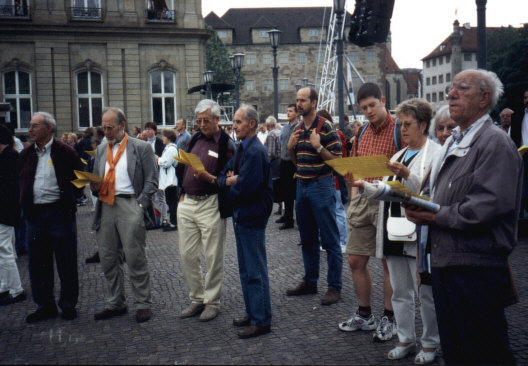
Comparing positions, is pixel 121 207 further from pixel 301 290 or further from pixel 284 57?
pixel 284 57

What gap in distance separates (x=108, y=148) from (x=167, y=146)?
230 inches

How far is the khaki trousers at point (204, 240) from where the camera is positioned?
590 cm

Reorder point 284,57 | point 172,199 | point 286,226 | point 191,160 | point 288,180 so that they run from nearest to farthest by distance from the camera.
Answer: point 191,160 → point 288,180 → point 286,226 → point 172,199 → point 284,57

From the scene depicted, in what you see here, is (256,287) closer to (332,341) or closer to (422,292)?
(332,341)

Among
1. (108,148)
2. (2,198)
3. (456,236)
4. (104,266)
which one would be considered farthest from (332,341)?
(2,198)

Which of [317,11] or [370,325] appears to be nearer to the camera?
[370,325]

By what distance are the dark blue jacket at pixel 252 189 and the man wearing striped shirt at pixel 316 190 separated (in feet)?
3.34

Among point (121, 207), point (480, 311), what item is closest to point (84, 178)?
point (121, 207)

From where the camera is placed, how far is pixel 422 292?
4383 millimetres

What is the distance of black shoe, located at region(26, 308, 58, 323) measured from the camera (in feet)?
19.6

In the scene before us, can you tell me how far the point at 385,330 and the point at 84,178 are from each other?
131 inches

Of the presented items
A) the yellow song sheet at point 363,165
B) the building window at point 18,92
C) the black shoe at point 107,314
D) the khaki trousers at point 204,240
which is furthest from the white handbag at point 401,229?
the building window at point 18,92

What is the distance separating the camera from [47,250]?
629 cm

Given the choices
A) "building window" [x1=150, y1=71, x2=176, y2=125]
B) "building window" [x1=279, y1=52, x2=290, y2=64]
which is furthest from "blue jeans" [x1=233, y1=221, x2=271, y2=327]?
"building window" [x1=279, y1=52, x2=290, y2=64]
